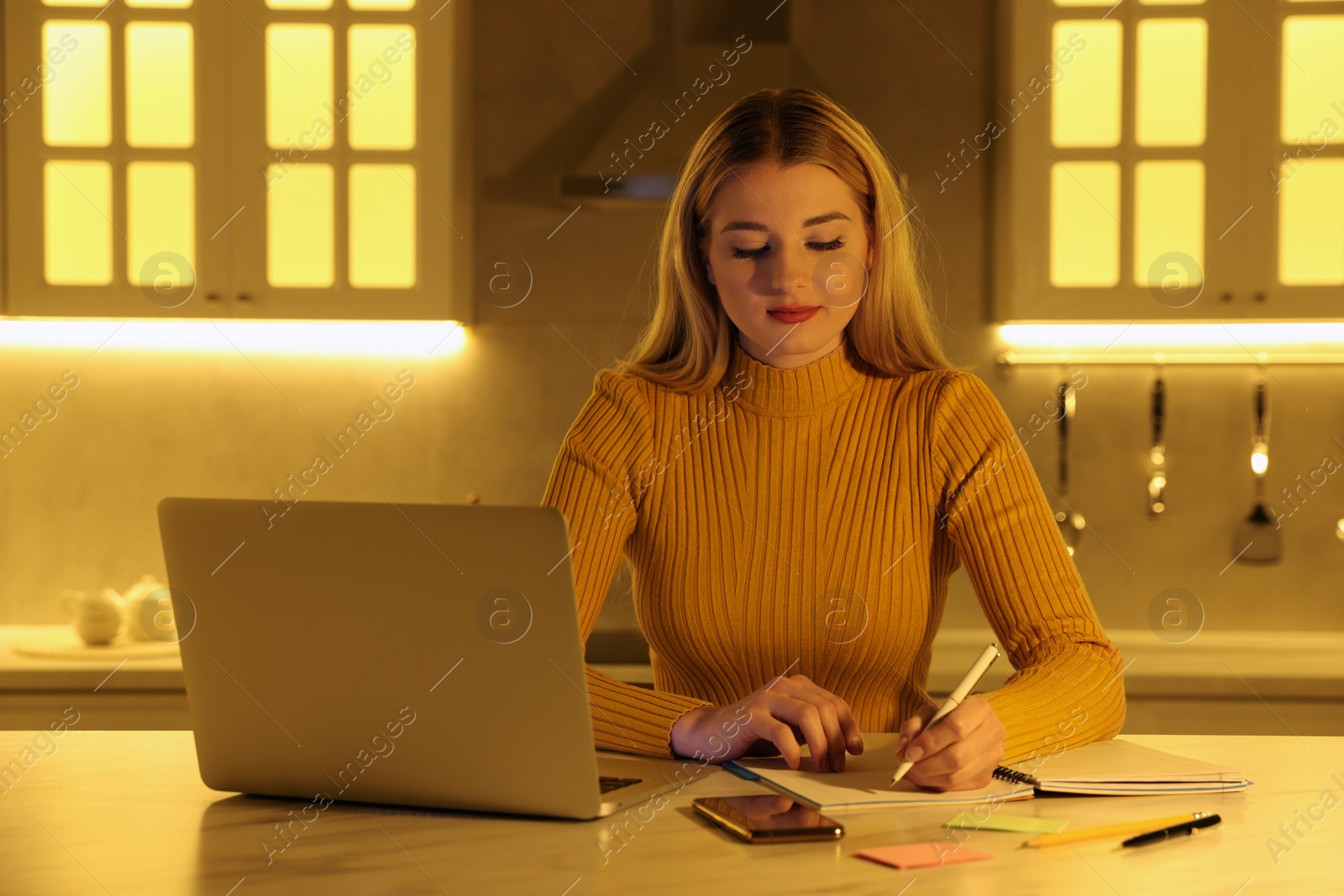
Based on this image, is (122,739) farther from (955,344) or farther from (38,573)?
(955,344)

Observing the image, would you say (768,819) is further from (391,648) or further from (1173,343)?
(1173,343)

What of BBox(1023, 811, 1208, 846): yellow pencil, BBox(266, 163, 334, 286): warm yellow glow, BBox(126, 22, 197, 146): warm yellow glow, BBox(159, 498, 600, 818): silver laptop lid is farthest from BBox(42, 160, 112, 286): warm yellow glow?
BBox(1023, 811, 1208, 846): yellow pencil

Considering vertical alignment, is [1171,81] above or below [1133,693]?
above

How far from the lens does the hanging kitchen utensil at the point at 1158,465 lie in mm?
2691

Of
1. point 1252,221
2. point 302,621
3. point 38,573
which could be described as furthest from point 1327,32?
point 38,573

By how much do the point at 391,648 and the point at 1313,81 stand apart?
2.43 m

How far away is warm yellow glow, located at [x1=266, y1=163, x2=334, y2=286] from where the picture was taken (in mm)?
2613

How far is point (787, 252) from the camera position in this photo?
1309 mm

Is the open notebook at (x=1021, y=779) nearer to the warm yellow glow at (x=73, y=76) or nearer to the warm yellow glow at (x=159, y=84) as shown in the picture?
the warm yellow glow at (x=159, y=84)

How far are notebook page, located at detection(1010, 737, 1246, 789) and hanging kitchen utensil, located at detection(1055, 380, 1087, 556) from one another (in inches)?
67.2

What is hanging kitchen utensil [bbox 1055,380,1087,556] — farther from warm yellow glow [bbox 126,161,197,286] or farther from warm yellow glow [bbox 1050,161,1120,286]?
warm yellow glow [bbox 126,161,197,286]

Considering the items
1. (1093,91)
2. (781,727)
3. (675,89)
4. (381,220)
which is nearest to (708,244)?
(781,727)

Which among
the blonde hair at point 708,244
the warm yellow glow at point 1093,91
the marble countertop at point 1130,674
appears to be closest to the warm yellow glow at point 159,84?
the marble countertop at point 1130,674

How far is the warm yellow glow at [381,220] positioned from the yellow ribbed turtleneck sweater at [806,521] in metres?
1.34
